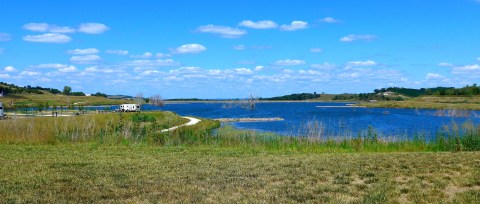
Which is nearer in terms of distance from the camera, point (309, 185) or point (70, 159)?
point (309, 185)

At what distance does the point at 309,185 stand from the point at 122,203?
12.6ft

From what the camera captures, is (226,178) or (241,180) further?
(226,178)

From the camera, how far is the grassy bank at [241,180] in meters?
8.86

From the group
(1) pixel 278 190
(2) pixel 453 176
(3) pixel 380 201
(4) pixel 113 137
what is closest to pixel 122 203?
(1) pixel 278 190

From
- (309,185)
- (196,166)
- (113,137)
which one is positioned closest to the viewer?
(309,185)

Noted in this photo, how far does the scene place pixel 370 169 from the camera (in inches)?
464

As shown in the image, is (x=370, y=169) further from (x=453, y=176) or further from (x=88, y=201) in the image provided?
(x=88, y=201)

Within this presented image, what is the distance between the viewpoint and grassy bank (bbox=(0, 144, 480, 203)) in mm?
8859

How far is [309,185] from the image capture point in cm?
993

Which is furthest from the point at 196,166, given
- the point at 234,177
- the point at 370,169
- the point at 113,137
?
the point at 113,137

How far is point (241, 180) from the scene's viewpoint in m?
10.6

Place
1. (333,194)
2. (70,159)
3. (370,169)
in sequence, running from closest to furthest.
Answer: (333,194) < (370,169) < (70,159)

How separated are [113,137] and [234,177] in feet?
44.8

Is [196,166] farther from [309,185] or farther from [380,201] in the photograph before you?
[380,201]
